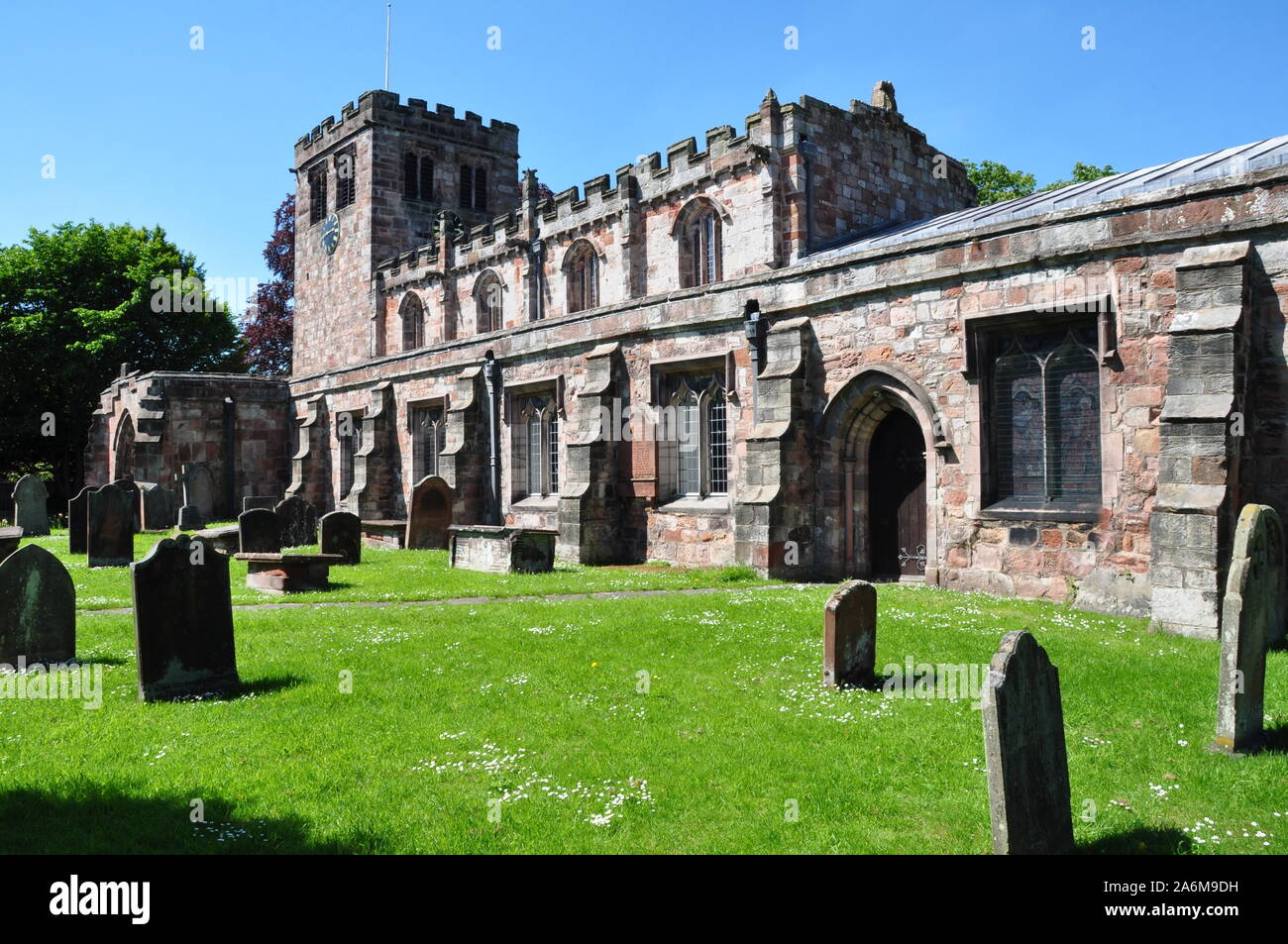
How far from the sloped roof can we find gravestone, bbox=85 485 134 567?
1366 cm

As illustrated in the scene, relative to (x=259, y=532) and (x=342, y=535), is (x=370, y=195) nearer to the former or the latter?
(x=342, y=535)

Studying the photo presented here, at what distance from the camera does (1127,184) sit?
14.8 meters

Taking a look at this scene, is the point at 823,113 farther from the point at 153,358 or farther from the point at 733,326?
the point at 153,358

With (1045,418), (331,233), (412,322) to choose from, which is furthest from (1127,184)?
(331,233)

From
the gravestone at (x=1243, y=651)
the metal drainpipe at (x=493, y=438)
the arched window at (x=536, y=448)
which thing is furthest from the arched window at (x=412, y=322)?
the gravestone at (x=1243, y=651)

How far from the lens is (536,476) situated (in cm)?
2136

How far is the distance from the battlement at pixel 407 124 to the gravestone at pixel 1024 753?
40.1 m

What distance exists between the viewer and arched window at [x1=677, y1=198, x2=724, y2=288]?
86.5 feet

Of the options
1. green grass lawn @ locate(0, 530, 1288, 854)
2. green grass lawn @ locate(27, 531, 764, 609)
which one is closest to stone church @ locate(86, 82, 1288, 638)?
green grass lawn @ locate(27, 531, 764, 609)

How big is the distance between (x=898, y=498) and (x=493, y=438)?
419 inches

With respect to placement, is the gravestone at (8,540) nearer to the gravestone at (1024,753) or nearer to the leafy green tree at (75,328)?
the gravestone at (1024,753)

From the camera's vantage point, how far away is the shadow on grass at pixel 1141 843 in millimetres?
4391

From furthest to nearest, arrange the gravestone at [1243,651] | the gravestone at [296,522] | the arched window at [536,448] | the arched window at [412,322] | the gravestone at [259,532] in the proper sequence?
the arched window at [412,322]
the gravestone at [296,522]
the arched window at [536,448]
the gravestone at [259,532]
the gravestone at [1243,651]

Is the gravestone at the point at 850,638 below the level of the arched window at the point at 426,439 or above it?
below
